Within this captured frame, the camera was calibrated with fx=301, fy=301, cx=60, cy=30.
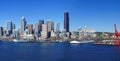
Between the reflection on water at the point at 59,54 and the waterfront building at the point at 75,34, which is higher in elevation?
the waterfront building at the point at 75,34

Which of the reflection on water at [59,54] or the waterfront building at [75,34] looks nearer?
the reflection on water at [59,54]

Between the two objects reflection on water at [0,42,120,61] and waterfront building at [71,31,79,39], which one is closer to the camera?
reflection on water at [0,42,120,61]

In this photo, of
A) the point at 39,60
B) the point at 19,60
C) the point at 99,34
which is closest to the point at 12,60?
the point at 19,60

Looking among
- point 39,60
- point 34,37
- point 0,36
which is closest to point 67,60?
point 39,60

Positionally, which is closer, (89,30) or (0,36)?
(89,30)

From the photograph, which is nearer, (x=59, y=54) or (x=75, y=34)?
(x=59, y=54)

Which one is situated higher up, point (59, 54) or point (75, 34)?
point (75, 34)

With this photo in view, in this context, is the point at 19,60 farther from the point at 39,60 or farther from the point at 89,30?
the point at 89,30

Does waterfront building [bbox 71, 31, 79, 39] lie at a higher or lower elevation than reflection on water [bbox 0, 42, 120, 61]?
higher

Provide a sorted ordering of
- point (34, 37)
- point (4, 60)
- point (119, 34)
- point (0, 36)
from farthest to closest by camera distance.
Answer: point (0, 36), point (34, 37), point (119, 34), point (4, 60)

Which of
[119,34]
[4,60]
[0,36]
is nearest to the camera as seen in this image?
[4,60]
